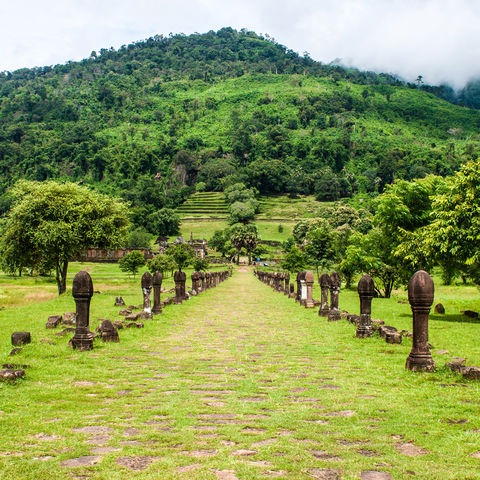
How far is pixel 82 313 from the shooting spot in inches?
416

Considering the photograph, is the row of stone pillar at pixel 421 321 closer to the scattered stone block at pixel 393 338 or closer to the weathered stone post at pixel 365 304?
the scattered stone block at pixel 393 338

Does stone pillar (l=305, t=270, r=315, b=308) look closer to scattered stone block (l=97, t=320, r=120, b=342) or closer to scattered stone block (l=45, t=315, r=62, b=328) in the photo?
scattered stone block (l=45, t=315, r=62, b=328)

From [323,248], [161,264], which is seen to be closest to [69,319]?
[323,248]

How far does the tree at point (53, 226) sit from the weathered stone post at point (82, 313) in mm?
20512

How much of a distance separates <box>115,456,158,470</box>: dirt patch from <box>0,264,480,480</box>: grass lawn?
0.02 metres

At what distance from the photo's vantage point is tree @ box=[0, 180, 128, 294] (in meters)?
30.2

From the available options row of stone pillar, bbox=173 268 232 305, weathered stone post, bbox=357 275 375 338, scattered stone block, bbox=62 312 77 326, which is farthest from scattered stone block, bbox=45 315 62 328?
weathered stone post, bbox=357 275 375 338

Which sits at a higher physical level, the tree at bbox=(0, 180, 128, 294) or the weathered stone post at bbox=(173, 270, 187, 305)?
the tree at bbox=(0, 180, 128, 294)

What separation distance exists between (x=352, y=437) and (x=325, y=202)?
6110 inches

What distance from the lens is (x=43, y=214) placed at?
1225 inches

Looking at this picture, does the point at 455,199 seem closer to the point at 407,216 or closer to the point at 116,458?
the point at 407,216

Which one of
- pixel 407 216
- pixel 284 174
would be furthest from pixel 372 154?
pixel 407 216

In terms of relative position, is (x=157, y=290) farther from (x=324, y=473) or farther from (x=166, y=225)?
(x=166, y=225)

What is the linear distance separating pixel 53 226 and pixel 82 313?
21.3m
